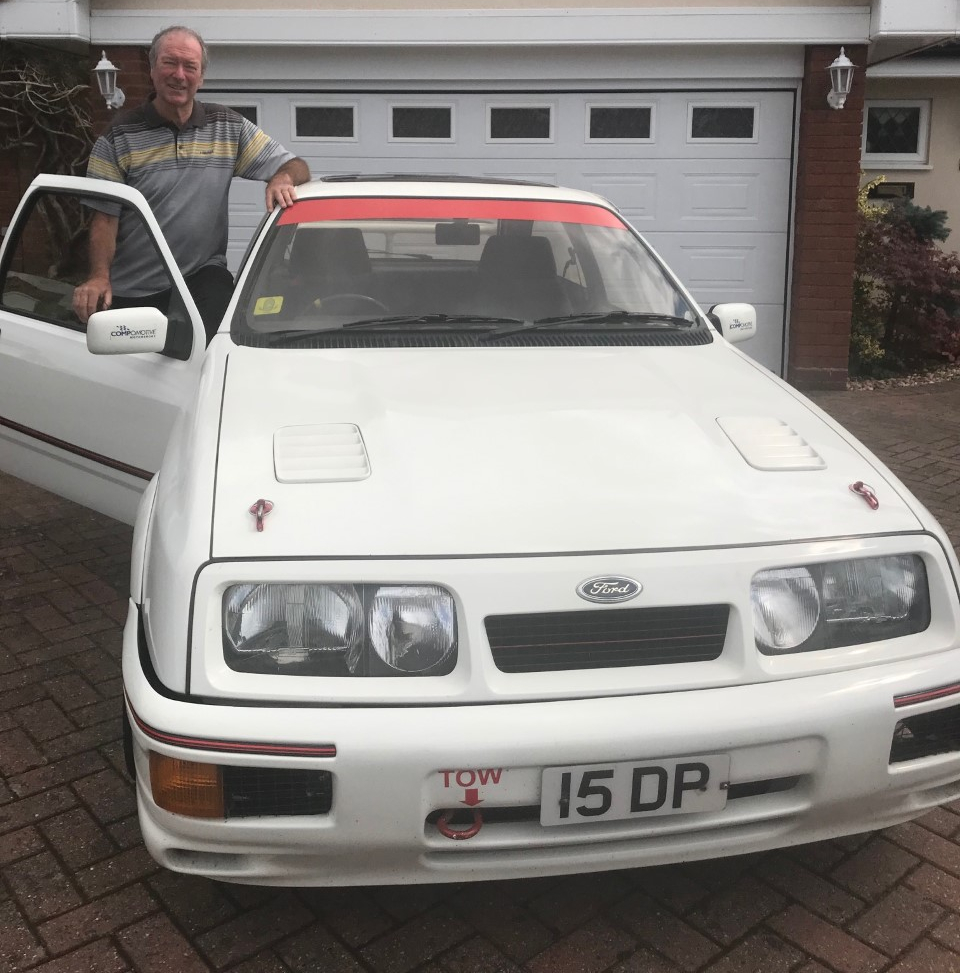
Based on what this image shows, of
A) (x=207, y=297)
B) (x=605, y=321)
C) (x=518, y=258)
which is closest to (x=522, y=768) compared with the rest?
(x=605, y=321)

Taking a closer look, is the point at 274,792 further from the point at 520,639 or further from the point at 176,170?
the point at 176,170

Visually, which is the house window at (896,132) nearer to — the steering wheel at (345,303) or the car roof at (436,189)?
the car roof at (436,189)

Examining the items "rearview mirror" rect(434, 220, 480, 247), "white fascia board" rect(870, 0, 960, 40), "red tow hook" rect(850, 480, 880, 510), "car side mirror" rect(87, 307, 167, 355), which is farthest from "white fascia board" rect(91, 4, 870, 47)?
"red tow hook" rect(850, 480, 880, 510)

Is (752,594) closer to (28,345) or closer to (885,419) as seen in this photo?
(28,345)

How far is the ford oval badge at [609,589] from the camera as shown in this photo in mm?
2049

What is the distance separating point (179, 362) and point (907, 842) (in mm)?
2576

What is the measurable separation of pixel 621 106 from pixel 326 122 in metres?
2.36

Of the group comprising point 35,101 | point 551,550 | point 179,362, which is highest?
point 35,101

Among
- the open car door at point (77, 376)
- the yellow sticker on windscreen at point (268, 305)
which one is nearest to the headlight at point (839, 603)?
the yellow sticker on windscreen at point (268, 305)

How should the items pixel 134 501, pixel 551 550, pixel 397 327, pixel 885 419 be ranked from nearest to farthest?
pixel 551 550, pixel 397 327, pixel 134 501, pixel 885 419

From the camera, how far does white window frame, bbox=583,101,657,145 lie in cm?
840

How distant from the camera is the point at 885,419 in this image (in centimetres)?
777

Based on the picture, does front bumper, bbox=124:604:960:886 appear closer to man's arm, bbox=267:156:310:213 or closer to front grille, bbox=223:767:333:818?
front grille, bbox=223:767:333:818

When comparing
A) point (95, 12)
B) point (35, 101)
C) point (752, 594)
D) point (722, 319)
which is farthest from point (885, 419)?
point (35, 101)
